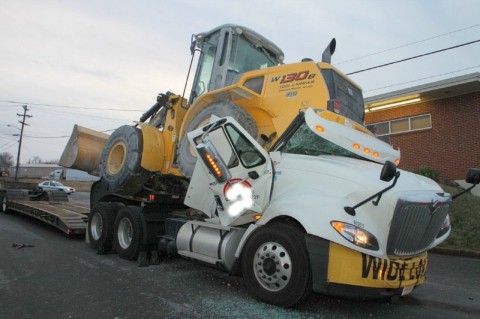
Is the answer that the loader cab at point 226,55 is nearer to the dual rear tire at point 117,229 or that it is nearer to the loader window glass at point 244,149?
the loader window glass at point 244,149

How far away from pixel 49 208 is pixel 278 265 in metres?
9.44

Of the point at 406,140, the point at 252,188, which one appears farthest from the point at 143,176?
the point at 406,140

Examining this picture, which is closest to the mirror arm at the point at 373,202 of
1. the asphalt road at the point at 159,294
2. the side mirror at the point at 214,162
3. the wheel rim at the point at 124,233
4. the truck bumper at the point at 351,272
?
the truck bumper at the point at 351,272

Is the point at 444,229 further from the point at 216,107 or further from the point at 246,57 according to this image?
the point at 246,57

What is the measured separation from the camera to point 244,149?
534 centimetres

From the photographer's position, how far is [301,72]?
5.89m

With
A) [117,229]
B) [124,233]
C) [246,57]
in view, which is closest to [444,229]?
[246,57]

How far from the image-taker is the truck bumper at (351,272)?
4129mm

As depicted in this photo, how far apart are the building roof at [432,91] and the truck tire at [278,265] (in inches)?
468

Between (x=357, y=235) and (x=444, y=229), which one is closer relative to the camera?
(x=357, y=235)

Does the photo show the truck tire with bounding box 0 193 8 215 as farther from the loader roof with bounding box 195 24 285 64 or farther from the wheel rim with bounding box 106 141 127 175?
the loader roof with bounding box 195 24 285 64

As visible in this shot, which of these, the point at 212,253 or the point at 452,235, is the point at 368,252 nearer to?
the point at 212,253

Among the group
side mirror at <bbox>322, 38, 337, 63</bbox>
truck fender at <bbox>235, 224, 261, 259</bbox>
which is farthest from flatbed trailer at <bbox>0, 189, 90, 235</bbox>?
side mirror at <bbox>322, 38, 337, 63</bbox>

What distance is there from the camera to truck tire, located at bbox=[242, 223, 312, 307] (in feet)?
14.3
